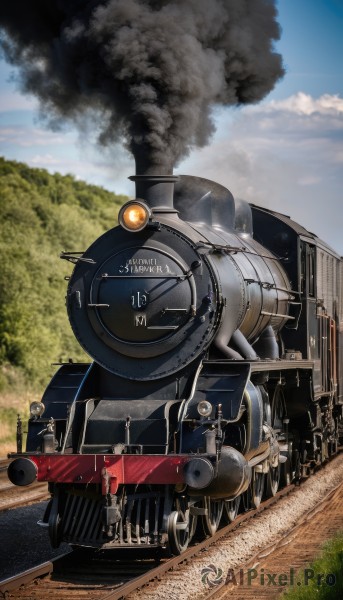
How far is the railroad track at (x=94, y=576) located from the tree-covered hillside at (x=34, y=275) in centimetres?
2265

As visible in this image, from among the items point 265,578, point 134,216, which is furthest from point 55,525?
point 134,216

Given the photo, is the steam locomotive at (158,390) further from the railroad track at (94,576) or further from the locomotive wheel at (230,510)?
the railroad track at (94,576)

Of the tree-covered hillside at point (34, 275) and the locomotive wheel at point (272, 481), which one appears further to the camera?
the tree-covered hillside at point (34, 275)

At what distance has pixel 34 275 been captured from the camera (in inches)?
1575

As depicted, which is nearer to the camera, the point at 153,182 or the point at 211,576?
the point at 211,576

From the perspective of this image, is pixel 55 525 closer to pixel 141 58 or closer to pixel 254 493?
pixel 254 493

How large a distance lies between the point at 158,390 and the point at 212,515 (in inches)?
59.9

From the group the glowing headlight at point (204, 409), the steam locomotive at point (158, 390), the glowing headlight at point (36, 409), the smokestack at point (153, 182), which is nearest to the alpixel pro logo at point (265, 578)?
the steam locomotive at point (158, 390)

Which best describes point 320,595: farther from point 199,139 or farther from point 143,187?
point 199,139

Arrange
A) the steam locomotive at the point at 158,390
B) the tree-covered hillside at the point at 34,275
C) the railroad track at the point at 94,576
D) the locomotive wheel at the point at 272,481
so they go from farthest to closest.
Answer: the tree-covered hillside at the point at 34,275, the locomotive wheel at the point at 272,481, the steam locomotive at the point at 158,390, the railroad track at the point at 94,576

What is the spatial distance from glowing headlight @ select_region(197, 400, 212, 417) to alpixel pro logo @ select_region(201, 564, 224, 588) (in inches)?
57.5

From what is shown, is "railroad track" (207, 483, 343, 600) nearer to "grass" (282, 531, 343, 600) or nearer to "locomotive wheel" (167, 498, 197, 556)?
"grass" (282, 531, 343, 600)

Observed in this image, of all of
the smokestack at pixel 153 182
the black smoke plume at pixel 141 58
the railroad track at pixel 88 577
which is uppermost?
the black smoke plume at pixel 141 58

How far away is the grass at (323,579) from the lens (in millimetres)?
7547
